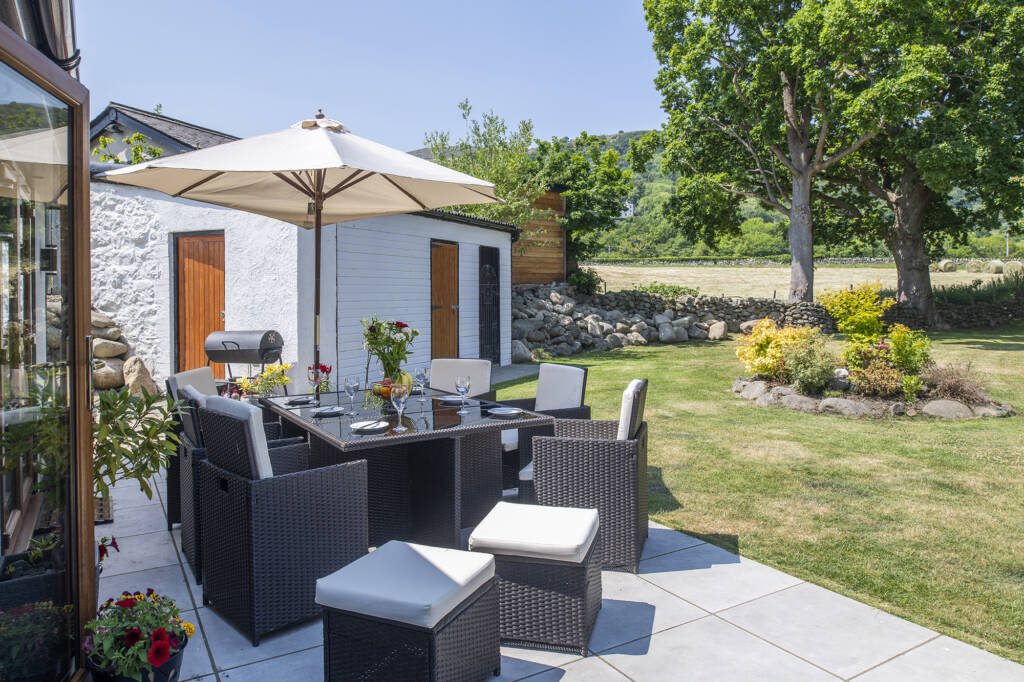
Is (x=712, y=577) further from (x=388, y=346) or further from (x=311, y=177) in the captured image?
(x=311, y=177)

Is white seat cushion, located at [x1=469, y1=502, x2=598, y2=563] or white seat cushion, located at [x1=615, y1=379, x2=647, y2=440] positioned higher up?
white seat cushion, located at [x1=615, y1=379, x2=647, y2=440]

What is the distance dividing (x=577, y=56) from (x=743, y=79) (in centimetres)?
530

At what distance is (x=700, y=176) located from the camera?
17.6m

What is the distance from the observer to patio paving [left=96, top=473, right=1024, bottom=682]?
242 centimetres

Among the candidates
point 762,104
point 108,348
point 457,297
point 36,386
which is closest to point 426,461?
point 36,386

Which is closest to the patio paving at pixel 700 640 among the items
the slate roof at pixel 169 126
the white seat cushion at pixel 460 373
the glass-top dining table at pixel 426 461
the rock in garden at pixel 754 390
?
the glass-top dining table at pixel 426 461

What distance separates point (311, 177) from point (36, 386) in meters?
3.35

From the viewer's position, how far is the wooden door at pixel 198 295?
318 inches

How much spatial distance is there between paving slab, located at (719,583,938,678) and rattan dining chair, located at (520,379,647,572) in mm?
603

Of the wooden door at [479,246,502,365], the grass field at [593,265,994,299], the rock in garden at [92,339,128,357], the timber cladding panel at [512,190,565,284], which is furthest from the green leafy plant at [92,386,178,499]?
the grass field at [593,265,994,299]

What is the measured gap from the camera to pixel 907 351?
7.22 meters

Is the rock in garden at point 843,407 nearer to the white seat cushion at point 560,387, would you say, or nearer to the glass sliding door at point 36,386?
the white seat cushion at point 560,387

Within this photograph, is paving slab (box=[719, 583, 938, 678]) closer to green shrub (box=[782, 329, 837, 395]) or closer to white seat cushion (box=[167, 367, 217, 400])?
white seat cushion (box=[167, 367, 217, 400])

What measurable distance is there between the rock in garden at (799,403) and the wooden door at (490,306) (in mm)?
5239
